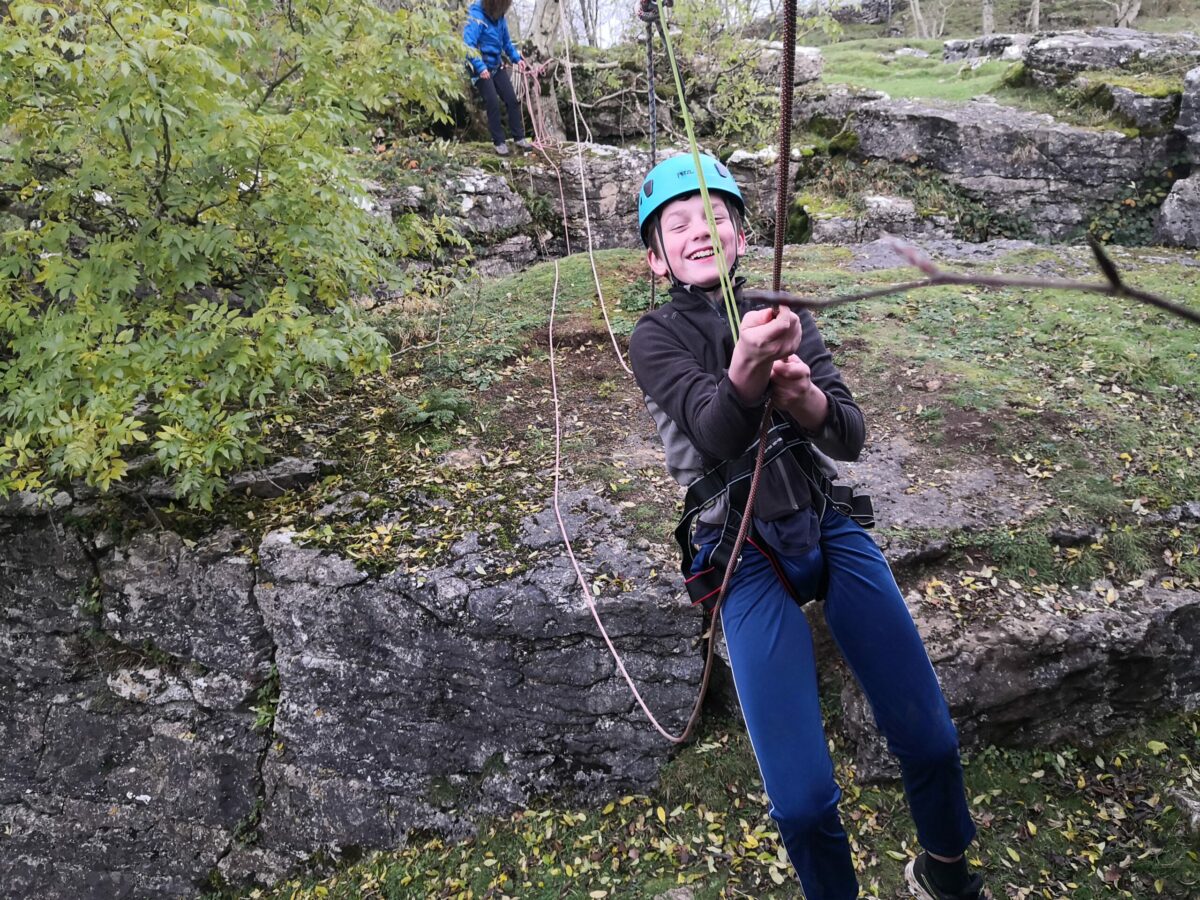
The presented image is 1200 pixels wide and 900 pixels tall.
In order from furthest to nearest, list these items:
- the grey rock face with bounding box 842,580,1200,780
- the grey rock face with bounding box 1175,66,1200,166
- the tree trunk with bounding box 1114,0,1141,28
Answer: the tree trunk with bounding box 1114,0,1141,28 < the grey rock face with bounding box 1175,66,1200,166 < the grey rock face with bounding box 842,580,1200,780

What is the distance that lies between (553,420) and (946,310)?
3781mm

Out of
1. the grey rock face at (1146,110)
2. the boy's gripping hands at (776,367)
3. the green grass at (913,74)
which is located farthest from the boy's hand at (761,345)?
the green grass at (913,74)

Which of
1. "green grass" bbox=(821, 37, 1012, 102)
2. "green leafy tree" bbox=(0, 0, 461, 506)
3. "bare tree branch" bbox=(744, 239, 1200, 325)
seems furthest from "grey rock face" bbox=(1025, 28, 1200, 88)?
"bare tree branch" bbox=(744, 239, 1200, 325)

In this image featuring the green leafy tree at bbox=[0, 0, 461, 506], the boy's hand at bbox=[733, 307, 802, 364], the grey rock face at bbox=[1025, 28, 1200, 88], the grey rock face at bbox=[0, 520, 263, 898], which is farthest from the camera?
the grey rock face at bbox=[1025, 28, 1200, 88]

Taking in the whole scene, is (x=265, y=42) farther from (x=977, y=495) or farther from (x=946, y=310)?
(x=946, y=310)

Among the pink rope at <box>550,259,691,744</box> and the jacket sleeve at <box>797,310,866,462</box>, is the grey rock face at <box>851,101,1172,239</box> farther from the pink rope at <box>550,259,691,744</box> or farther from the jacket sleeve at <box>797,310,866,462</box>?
the jacket sleeve at <box>797,310,866,462</box>

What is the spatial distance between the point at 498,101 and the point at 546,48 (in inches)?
91.3

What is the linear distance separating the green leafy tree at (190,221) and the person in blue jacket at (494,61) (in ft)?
15.5

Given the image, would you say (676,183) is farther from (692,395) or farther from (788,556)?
(788,556)

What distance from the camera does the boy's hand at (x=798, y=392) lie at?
1.79 meters

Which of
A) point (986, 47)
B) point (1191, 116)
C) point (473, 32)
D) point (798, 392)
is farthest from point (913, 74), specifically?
point (798, 392)

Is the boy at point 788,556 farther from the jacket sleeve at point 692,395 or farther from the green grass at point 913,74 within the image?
the green grass at point 913,74

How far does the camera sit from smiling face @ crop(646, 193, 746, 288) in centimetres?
226

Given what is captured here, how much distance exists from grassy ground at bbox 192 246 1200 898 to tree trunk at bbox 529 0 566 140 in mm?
5457
